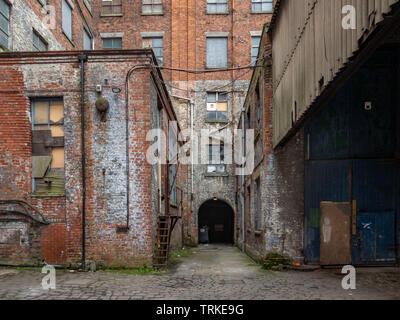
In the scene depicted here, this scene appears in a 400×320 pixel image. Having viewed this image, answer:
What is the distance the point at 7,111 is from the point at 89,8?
15371 mm

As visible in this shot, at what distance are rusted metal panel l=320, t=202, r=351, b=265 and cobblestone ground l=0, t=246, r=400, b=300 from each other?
45cm

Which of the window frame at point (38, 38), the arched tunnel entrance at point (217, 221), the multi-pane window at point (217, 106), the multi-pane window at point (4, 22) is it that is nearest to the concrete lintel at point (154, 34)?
the multi-pane window at point (217, 106)

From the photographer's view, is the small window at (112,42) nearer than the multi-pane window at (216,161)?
No

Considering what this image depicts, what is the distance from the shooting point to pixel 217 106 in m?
23.2

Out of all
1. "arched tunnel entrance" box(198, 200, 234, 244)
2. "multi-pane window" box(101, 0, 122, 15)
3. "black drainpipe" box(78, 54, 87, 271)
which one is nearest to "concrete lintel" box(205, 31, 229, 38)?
"multi-pane window" box(101, 0, 122, 15)

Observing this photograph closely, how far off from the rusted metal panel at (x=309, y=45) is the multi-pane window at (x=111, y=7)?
1621 centimetres

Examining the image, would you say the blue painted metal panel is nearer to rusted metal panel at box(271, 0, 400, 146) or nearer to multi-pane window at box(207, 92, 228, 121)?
rusted metal panel at box(271, 0, 400, 146)

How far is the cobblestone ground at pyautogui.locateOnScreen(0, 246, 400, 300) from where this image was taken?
7191 mm

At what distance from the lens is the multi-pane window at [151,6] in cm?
2397

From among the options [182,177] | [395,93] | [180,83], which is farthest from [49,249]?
[180,83]

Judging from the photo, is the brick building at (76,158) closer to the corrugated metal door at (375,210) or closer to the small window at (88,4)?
the corrugated metal door at (375,210)

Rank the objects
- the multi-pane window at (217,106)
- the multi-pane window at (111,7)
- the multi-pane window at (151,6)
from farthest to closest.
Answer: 1. the multi-pane window at (111,7)
2. the multi-pane window at (151,6)
3. the multi-pane window at (217,106)

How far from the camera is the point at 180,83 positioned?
2302cm

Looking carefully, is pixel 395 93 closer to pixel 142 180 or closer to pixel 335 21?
pixel 335 21
